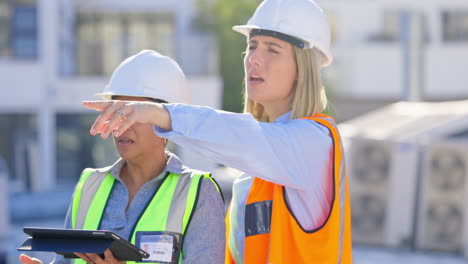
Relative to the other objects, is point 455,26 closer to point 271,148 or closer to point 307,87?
point 307,87

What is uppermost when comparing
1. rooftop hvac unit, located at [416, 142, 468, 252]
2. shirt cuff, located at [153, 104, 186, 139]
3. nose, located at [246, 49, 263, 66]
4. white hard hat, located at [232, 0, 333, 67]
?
white hard hat, located at [232, 0, 333, 67]

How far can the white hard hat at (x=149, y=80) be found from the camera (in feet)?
10.7

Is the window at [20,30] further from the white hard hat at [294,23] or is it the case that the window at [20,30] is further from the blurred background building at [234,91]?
the white hard hat at [294,23]

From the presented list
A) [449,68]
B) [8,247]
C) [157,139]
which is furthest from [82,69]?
[157,139]

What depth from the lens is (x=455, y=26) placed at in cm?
3334

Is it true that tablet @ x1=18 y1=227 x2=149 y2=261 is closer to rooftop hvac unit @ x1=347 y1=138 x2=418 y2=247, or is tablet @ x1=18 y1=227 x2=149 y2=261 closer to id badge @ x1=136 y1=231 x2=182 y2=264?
id badge @ x1=136 y1=231 x2=182 y2=264

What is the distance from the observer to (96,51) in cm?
2144

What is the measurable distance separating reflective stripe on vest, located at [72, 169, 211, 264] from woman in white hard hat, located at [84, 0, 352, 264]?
216 millimetres

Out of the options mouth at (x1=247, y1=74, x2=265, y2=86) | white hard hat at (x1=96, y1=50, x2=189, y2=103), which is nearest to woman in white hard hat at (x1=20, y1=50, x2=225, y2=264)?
white hard hat at (x1=96, y1=50, x2=189, y2=103)

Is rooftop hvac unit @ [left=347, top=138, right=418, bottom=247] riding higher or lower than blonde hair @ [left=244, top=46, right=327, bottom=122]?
lower

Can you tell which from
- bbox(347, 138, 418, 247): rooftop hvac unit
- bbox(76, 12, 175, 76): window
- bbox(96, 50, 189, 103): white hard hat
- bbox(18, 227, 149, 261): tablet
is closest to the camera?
bbox(18, 227, 149, 261): tablet

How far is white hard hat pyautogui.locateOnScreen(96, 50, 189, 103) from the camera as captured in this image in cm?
327

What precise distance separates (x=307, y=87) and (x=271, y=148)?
1.89 feet

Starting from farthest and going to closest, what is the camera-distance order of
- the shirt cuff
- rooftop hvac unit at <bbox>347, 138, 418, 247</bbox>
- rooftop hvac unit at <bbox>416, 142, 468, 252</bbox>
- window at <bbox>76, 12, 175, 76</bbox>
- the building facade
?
the building facade → window at <bbox>76, 12, 175, 76</bbox> → rooftop hvac unit at <bbox>347, 138, 418, 247</bbox> → rooftop hvac unit at <bbox>416, 142, 468, 252</bbox> → the shirt cuff
